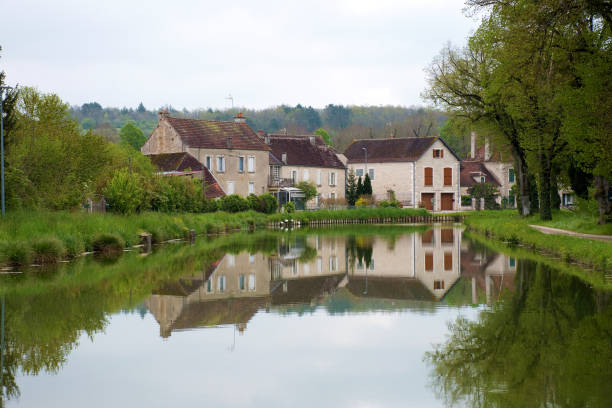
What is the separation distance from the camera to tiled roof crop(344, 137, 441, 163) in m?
73.6

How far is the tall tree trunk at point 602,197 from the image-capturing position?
89.8 feet

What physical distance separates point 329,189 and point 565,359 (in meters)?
61.9

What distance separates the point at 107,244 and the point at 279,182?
127 feet

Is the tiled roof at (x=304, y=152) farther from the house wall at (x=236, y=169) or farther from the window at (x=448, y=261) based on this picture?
the window at (x=448, y=261)

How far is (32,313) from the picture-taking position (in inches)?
483

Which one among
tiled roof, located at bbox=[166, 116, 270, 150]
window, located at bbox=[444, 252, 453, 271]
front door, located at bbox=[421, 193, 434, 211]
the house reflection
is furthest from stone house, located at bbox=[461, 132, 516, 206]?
window, located at bbox=[444, 252, 453, 271]

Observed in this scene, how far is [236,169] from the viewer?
194 ft

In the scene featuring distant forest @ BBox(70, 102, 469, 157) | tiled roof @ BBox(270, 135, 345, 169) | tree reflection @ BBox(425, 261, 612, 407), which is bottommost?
tree reflection @ BBox(425, 261, 612, 407)

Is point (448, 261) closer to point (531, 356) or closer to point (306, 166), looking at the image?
point (531, 356)

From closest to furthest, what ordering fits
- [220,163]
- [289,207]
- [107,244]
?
[107,244] → [289,207] → [220,163]

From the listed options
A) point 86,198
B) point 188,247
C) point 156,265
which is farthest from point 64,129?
point 156,265

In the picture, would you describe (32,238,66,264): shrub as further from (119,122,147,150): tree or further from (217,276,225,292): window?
(119,122,147,150): tree

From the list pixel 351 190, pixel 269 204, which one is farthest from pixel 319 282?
pixel 351 190

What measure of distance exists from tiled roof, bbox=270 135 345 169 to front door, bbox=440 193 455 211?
37.7ft
